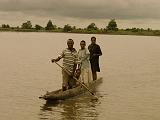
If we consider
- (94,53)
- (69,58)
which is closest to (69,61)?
(69,58)

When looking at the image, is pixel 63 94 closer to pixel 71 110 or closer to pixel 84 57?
pixel 71 110

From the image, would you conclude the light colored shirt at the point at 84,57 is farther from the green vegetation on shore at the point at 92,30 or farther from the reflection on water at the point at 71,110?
the green vegetation on shore at the point at 92,30

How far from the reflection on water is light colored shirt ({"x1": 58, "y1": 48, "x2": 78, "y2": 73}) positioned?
1116mm

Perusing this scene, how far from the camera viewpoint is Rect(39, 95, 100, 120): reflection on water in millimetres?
14109

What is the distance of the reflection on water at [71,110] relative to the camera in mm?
14109

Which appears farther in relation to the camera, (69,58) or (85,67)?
(85,67)

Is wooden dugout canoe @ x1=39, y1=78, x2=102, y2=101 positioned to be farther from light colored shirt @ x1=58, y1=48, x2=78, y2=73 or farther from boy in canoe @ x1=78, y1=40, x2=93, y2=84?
light colored shirt @ x1=58, y1=48, x2=78, y2=73

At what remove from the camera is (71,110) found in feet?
49.4

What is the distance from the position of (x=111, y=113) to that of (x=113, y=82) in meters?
7.89

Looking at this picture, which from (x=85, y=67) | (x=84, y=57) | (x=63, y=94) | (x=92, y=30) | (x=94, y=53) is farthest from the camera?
(x=92, y=30)

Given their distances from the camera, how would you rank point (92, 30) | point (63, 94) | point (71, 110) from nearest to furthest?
1. point (71, 110)
2. point (63, 94)
3. point (92, 30)

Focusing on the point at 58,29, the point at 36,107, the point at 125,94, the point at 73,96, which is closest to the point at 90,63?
the point at 125,94

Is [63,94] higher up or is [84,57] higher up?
[84,57]

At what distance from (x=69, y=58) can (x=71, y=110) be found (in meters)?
1.78
